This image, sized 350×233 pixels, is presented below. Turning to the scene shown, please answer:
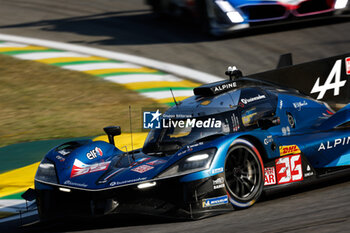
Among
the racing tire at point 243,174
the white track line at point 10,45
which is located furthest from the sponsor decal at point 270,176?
the white track line at point 10,45

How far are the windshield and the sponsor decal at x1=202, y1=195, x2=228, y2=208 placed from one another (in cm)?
86

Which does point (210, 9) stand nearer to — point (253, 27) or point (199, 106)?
point (253, 27)

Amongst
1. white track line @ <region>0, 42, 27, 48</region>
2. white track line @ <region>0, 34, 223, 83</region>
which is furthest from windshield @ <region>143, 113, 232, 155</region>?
white track line @ <region>0, 42, 27, 48</region>

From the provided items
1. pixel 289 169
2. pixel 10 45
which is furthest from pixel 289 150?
pixel 10 45

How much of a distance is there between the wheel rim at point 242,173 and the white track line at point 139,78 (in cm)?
765

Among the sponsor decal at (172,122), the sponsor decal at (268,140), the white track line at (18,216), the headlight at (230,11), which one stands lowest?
the white track line at (18,216)

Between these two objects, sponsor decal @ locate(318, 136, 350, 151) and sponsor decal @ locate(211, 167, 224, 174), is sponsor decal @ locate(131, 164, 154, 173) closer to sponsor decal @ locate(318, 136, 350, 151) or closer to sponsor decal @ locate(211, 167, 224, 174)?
sponsor decal @ locate(211, 167, 224, 174)

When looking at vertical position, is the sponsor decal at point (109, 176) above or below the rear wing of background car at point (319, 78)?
below

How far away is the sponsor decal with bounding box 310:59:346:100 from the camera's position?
10.3m

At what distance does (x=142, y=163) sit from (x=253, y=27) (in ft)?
31.6

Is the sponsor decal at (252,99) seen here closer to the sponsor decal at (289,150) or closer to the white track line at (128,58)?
the sponsor decal at (289,150)

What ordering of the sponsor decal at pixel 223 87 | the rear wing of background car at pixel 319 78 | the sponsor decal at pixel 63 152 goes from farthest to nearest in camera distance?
the rear wing of background car at pixel 319 78 → the sponsor decal at pixel 223 87 → the sponsor decal at pixel 63 152

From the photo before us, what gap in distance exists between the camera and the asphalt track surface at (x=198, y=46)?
5519 millimetres

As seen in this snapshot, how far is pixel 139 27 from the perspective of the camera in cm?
1822
